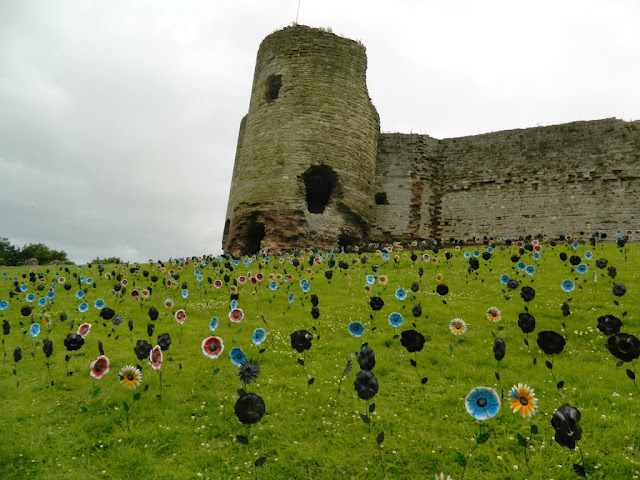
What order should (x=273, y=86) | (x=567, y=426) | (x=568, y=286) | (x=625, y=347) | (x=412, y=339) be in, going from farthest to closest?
(x=273, y=86)
(x=568, y=286)
(x=412, y=339)
(x=625, y=347)
(x=567, y=426)

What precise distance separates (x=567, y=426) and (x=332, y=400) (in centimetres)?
291

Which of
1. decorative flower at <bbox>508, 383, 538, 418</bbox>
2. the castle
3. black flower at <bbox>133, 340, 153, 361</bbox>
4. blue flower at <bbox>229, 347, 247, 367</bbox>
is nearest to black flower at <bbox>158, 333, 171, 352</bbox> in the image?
black flower at <bbox>133, 340, 153, 361</bbox>

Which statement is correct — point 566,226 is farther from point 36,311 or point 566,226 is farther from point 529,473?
point 36,311

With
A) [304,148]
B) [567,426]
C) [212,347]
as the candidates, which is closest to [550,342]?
[567,426]

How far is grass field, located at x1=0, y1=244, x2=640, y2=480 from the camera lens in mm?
4066

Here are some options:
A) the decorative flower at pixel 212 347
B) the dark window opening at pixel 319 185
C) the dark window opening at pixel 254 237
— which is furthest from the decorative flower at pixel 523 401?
the dark window opening at pixel 254 237

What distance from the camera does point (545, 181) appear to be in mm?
21250

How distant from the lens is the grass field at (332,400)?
13.3ft

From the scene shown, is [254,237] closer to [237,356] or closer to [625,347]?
[237,356]

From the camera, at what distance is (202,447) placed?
444cm

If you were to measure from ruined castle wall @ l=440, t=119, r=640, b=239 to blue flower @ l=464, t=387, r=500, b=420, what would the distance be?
19.7 m

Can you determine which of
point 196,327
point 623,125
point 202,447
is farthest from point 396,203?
point 202,447

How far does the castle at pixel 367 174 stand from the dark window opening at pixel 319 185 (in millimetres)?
67

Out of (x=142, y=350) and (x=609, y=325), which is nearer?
(x=609, y=325)
